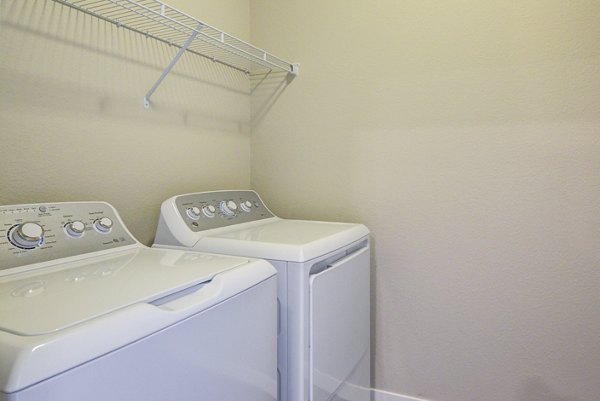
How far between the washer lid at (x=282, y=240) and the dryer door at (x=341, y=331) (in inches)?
3.1

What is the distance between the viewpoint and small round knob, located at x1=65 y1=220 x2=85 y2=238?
1065 mm

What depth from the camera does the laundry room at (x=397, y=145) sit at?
1.23 meters

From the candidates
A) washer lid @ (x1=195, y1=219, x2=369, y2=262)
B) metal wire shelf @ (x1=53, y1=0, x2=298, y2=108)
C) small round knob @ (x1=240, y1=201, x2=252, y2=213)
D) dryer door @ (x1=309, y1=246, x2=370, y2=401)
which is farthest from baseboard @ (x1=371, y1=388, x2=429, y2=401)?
metal wire shelf @ (x1=53, y1=0, x2=298, y2=108)

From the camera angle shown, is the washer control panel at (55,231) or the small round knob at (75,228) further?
the small round knob at (75,228)

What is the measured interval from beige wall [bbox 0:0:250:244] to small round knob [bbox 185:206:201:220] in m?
0.20

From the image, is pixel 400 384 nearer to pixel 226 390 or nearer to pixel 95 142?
pixel 226 390

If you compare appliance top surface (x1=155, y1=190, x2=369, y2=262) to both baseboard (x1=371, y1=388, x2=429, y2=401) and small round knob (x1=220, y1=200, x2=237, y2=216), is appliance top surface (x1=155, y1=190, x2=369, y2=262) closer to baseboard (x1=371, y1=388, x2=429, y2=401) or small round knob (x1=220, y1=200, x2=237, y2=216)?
small round knob (x1=220, y1=200, x2=237, y2=216)

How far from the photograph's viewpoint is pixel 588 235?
4.66ft

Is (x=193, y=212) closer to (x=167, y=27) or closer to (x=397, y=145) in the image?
(x=167, y=27)

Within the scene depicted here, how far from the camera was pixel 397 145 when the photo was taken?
5.63ft

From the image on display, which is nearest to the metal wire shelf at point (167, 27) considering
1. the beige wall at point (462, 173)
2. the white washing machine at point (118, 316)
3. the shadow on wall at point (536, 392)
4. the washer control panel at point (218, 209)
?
the beige wall at point (462, 173)

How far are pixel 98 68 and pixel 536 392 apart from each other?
80.1 inches

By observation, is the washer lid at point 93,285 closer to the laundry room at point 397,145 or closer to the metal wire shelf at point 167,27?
the laundry room at point 397,145

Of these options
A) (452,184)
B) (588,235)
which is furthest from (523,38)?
(588,235)
